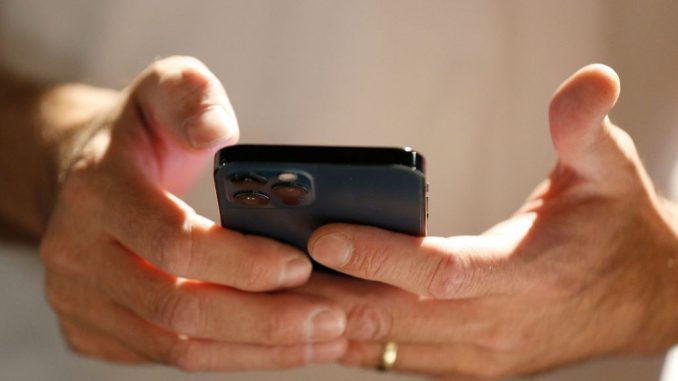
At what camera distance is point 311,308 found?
62cm

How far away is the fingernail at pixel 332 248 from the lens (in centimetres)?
54

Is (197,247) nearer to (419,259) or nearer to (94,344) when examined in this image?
(419,259)

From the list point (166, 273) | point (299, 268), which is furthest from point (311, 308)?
point (166, 273)

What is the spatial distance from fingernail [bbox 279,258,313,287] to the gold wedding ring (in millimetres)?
130

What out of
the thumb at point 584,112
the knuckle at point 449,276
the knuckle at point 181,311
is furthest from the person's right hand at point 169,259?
the thumb at point 584,112

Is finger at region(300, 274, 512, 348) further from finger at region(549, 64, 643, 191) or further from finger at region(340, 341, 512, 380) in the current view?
finger at region(549, 64, 643, 191)

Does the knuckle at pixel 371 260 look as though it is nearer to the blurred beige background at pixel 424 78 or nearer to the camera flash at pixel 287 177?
the camera flash at pixel 287 177

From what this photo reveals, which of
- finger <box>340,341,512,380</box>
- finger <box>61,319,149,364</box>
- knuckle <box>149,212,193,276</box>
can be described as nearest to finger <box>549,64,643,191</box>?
finger <box>340,341,512,380</box>

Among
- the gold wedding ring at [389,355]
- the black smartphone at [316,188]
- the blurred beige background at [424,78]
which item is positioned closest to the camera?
the black smartphone at [316,188]

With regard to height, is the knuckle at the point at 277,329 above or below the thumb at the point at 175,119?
below

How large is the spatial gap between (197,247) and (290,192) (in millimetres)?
114

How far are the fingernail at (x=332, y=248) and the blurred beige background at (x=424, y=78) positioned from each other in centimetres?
36

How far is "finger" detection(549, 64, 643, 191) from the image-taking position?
1.73 ft

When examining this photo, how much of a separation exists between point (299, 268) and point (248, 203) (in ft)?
0.30
